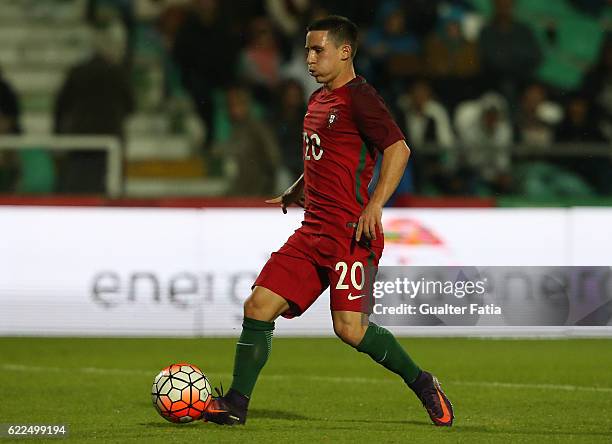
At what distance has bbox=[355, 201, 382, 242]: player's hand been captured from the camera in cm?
629

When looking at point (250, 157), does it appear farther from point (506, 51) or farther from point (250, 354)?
point (250, 354)

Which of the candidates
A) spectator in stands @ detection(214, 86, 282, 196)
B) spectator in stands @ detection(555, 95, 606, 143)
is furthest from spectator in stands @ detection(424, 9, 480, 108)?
spectator in stands @ detection(214, 86, 282, 196)

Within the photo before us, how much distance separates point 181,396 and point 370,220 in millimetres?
1313

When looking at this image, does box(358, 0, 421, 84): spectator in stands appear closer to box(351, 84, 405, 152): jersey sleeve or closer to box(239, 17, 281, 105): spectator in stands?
box(239, 17, 281, 105): spectator in stands

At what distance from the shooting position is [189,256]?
12.1 meters

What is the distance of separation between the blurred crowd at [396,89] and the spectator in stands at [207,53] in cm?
1

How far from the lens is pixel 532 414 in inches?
291

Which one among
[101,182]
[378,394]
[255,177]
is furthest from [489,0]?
[378,394]

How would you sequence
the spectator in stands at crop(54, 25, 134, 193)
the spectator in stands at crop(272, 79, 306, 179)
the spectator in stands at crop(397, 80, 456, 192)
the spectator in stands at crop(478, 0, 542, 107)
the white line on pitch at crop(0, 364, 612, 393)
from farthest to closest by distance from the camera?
the spectator in stands at crop(478, 0, 542, 107) → the spectator in stands at crop(54, 25, 134, 193) → the spectator in stands at crop(397, 80, 456, 192) → the spectator in stands at crop(272, 79, 306, 179) → the white line on pitch at crop(0, 364, 612, 393)

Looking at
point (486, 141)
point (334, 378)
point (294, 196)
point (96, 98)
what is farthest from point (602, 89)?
point (294, 196)

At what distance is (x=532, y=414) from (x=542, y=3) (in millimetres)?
10881

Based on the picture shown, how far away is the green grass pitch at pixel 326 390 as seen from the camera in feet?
21.7

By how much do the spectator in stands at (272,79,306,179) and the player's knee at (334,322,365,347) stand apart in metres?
7.27

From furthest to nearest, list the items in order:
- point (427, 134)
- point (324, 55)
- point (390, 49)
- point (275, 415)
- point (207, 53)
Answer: point (390, 49) < point (207, 53) < point (427, 134) < point (275, 415) < point (324, 55)
